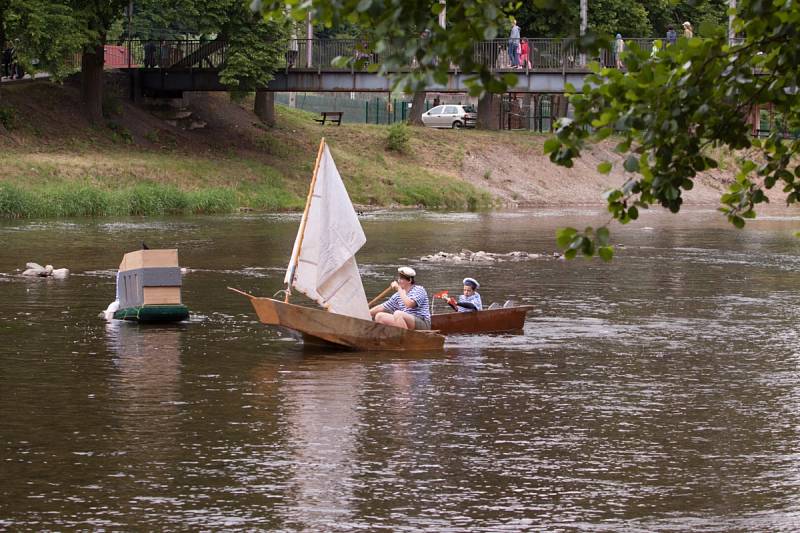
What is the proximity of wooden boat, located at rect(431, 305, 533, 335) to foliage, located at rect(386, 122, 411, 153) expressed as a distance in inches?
1915

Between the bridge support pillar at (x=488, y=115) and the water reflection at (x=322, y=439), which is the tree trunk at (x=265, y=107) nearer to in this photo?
the bridge support pillar at (x=488, y=115)

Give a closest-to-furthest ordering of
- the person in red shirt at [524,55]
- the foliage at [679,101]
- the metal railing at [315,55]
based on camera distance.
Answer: the foliage at [679,101], the person in red shirt at [524,55], the metal railing at [315,55]

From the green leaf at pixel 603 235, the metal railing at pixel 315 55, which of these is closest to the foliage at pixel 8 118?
the metal railing at pixel 315 55

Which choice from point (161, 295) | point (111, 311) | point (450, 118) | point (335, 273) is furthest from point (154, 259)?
point (450, 118)

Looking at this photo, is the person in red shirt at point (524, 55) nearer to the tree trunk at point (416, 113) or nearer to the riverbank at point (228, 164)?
the riverbank at point (228, 164)

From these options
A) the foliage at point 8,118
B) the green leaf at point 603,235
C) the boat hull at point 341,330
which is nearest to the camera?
the green leaf at point 603,235

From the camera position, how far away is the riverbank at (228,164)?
54500 millimetres

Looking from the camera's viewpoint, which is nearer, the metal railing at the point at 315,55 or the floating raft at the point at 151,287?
the floating raft at the point at 151,287

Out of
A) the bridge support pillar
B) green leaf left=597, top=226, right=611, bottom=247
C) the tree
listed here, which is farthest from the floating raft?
the bridge support pillar

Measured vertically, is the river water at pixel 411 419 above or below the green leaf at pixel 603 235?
below

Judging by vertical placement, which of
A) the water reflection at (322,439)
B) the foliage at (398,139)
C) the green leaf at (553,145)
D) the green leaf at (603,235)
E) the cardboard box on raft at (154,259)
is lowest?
the water reflection at (322,439)

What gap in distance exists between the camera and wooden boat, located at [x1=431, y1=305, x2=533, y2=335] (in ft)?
80.4

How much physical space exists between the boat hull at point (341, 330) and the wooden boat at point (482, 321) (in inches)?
70.1

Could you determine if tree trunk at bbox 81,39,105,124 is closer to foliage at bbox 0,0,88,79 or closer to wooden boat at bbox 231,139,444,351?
foliage at bbox 0,0,88,79
